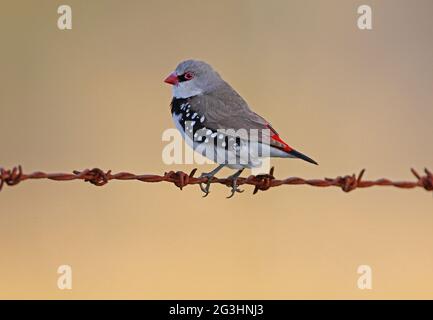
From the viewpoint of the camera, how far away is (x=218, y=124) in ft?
14.0

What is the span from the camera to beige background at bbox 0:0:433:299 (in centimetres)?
644

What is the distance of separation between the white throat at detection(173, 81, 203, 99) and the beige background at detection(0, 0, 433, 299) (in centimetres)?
202

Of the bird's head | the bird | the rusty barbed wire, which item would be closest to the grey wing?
the bird

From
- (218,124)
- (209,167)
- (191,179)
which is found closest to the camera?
(191,179)

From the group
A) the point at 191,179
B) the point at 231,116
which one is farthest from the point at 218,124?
the point at 191,179

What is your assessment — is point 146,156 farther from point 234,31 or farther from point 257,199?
point 234,31

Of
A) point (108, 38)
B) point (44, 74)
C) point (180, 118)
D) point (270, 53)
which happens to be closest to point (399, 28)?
point (270, 53)

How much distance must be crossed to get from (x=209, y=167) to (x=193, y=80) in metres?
2.27

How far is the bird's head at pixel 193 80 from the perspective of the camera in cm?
459

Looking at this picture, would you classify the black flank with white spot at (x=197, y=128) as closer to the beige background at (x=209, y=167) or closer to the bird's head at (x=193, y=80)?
the bird's head at (x=193, y=80)

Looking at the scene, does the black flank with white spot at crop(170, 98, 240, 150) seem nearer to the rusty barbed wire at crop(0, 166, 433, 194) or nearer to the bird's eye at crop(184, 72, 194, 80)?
the bird's eye at crop(184, 72, 194, 80)

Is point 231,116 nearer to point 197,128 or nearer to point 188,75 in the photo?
point 197,128

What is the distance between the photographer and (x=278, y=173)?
7.15 metres

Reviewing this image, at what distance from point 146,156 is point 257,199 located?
1122 millimetres
